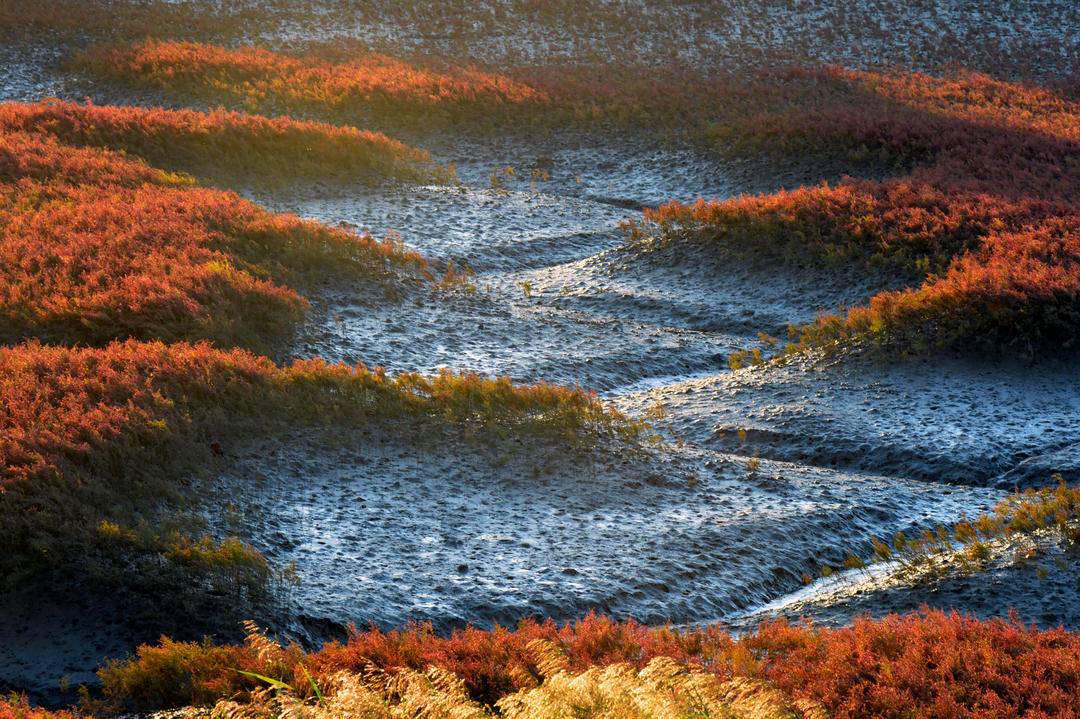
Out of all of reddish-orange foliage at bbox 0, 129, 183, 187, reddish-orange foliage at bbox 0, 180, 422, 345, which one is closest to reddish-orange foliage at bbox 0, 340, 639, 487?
reddish-orange foliage at bbox 0, 180, 422, 345

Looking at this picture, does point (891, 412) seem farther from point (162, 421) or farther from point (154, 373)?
point (154, 373)

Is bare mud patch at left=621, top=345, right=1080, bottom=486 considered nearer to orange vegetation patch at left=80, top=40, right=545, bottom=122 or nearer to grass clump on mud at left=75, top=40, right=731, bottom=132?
grass clump on mud at left=75, top=40, right=731, bottom=132

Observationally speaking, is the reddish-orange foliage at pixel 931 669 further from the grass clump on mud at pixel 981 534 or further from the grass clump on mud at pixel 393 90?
the grass clump on mud at pixel 393 90

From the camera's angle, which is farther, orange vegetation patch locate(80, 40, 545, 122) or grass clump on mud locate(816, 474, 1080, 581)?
orange vegetation patch locate(80, 40, 545, 122)

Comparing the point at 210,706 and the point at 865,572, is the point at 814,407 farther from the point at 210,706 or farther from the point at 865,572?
the point at 210,706

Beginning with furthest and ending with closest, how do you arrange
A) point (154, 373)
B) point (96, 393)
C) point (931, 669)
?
point (154, 373) → point (96, 393) → point (931, 669)

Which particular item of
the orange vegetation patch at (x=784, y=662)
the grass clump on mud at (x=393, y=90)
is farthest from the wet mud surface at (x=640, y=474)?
the grass clump on mud at (x=393, y=90)

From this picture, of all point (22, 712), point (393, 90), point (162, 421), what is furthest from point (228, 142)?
point (22, 712)
